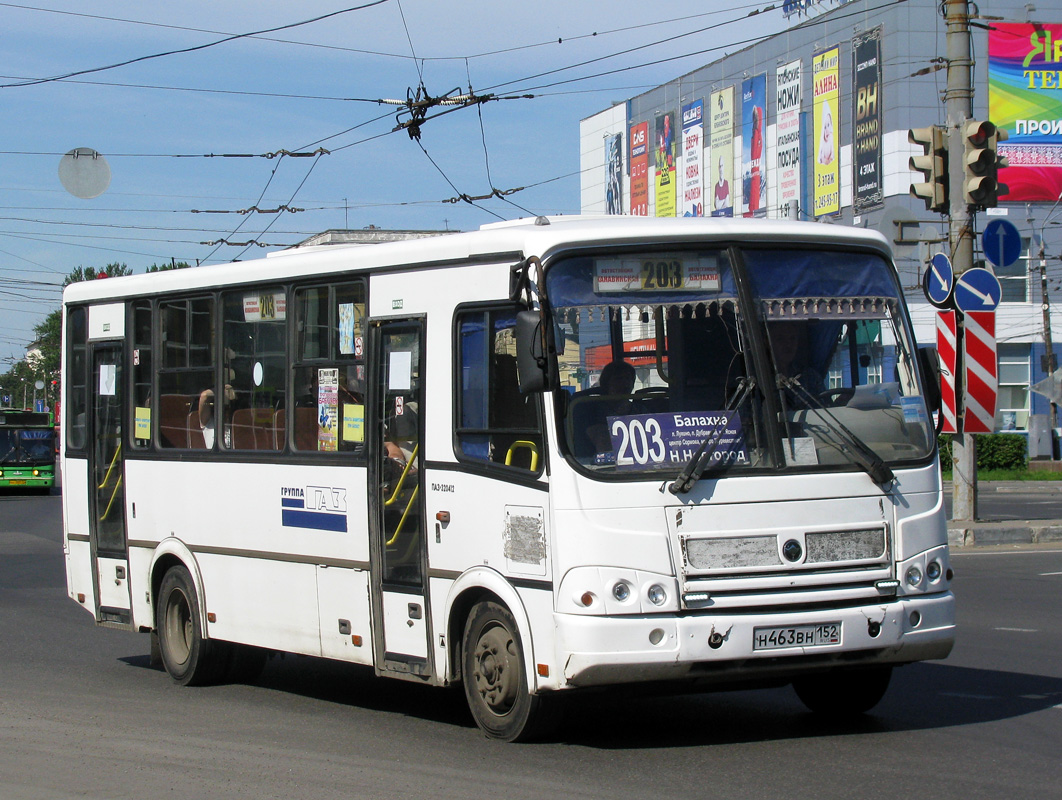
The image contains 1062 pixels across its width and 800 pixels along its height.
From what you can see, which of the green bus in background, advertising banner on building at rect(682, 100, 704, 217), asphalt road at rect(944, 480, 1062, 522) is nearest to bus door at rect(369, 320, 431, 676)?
asphalt road at rect(944, 480, 1062, 522)

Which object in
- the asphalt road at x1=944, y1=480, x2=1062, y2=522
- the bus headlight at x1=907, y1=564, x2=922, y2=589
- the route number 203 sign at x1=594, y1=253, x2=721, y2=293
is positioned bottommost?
the asphalt road at x1=944, y1=480, x2=1062, y2=522

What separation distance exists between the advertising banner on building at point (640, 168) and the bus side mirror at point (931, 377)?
217 ft

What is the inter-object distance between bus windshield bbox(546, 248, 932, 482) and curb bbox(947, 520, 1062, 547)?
38.0 ft

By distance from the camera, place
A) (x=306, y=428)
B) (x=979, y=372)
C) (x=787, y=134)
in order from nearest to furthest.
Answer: (x=306, y=428), (x=979, y=372), (x=787, y=134)

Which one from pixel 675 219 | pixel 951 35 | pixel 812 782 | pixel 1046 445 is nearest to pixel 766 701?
pixel 812 782

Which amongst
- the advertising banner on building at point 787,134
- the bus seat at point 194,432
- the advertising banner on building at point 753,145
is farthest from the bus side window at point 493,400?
the advertising banner on building at point 753,145

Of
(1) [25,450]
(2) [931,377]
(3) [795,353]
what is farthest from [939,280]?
(1) [25,450]

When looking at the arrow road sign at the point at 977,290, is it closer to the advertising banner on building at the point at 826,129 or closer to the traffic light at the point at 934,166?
the traffic light at the point at 934,166

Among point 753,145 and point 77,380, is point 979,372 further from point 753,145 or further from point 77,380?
point 753,145

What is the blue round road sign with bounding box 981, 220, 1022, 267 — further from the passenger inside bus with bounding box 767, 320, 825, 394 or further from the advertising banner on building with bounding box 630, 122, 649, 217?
the advertising banner on building with bounding box 630, 122, 649, 217

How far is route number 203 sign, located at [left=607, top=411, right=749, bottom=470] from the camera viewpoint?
23.4 ft

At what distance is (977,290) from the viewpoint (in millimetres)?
17812

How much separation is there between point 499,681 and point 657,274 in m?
2.23

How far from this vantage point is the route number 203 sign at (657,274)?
290 inches
